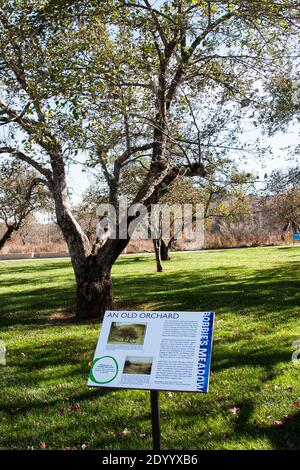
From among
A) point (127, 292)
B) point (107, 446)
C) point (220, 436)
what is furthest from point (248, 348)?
point (127, 292)

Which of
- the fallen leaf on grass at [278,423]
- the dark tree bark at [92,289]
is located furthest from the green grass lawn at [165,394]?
the dark tree bark at [92,289]

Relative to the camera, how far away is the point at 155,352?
14.8ft

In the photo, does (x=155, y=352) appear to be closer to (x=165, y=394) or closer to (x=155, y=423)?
(x=155, y=423)

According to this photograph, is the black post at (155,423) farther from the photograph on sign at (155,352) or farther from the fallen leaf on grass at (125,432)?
the fallen leaf on grass at (125,432)

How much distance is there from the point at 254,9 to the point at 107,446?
7.61 metres

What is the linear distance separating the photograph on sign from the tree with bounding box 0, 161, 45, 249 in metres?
8.64

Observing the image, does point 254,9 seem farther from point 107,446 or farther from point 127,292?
point 127,292

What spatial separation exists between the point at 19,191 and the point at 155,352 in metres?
15.5

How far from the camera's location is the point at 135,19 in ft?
33.1

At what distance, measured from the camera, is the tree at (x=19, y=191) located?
50.9ft

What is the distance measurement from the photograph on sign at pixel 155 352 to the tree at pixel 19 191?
8643 mm

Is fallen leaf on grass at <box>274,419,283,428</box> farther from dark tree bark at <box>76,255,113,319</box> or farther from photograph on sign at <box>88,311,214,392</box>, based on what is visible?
dark tree bark at <box>76,255,113,319</box>

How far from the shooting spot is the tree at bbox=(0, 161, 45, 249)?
611 inches

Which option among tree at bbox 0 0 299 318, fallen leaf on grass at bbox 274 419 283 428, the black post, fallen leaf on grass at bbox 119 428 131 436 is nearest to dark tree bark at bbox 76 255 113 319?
tree at bbox 0 0 299 318
